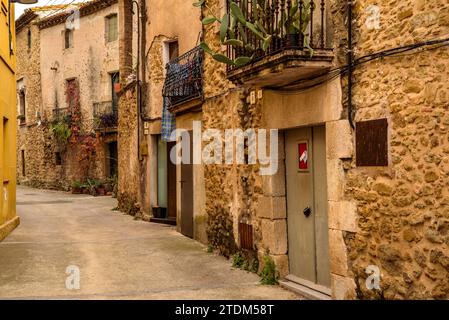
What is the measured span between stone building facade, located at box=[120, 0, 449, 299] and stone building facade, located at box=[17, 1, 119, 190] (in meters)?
16.1

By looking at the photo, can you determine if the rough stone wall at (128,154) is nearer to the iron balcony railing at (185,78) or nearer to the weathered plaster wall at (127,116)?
the weathered plaster wall at (127,116)

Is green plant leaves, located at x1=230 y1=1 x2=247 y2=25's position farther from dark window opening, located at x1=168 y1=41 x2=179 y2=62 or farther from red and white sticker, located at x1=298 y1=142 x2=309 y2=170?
dark window opening, located at x1=168 y1=41 x2=179 y2=62

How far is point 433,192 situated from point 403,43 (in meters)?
1.23

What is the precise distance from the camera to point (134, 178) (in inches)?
559

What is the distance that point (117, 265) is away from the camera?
299 inches

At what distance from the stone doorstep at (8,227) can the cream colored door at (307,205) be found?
5800 mm

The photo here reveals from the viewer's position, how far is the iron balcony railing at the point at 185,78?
924 centimetres

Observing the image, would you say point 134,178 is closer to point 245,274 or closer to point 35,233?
point 35,233

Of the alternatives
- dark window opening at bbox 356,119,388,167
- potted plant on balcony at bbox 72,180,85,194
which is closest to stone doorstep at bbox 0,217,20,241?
dark window opening at bbox 356,119,388,167

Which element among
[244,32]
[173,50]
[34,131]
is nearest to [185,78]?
[173,50]

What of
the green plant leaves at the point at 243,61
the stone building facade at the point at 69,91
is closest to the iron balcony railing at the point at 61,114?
the stone building facade at the point at 69,91

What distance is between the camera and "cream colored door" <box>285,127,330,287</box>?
19.4 feet

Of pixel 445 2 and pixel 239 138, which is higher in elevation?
pixel 445 2
